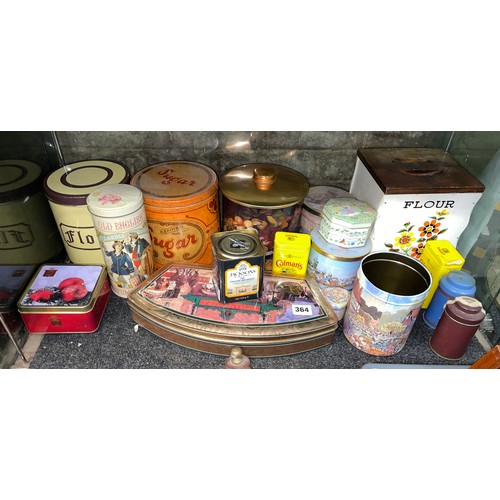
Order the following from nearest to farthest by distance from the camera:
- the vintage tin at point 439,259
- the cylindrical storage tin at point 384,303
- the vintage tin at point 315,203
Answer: the cylindrical storage tin at point 384,303
the vintage tin at point 439,259
the vintage tin at point 315,203

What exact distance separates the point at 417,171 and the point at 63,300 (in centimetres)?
83

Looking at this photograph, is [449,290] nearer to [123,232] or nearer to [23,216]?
[123,232]

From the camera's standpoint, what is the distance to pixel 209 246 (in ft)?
3.18

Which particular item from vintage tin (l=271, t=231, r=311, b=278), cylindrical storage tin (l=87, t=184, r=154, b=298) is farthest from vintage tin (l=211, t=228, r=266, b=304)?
cylindrical storage tin (l=87, t=184, r=154, b=298)

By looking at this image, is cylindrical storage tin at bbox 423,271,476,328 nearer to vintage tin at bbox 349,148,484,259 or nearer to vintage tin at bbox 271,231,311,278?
vintage tin at bbox 349,148,484,259

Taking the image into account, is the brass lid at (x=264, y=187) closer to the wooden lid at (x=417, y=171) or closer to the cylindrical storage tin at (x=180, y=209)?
the cylindrical storage tin at (x=180, y=209)

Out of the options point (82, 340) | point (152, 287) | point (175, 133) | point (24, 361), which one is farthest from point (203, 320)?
point (175, 133)

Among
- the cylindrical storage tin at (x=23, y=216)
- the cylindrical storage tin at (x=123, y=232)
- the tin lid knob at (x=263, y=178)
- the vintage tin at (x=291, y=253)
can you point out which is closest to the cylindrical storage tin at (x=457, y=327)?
the vintage tin at (x=291, y=253)

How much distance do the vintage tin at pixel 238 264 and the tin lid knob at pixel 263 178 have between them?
15 cm

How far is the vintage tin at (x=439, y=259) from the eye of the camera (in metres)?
0.84

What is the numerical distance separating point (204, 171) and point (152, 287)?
0.31 meters

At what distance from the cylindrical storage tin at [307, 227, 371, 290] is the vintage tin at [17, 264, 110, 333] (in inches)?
18.9

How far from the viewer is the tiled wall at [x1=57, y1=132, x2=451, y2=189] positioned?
1033mm

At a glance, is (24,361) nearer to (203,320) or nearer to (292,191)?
(203,320)
